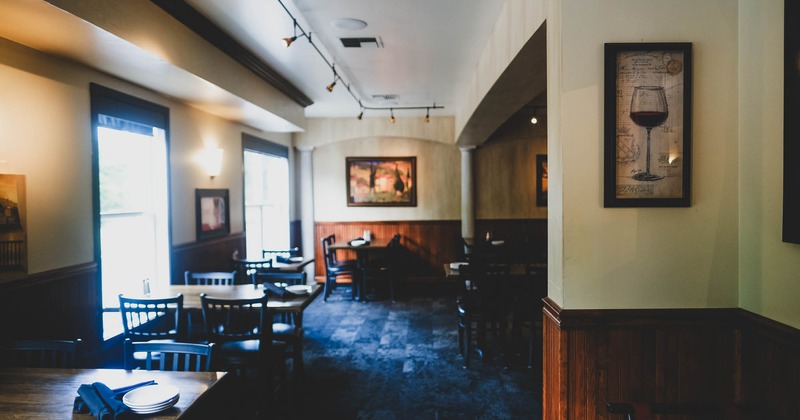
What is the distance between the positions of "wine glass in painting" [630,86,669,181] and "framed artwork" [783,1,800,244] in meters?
0.45

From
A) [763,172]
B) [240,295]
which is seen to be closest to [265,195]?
[240,295]

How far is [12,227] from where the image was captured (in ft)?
9.77

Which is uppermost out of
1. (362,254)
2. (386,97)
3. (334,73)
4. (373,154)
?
(386,97)

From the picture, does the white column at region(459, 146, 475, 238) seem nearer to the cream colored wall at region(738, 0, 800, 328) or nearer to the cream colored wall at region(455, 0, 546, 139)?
the cream colored wall at region(455, 0, 546, 139)

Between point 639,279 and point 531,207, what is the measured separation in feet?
22.4

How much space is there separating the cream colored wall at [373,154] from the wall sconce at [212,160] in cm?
325

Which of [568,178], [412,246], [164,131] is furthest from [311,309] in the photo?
[568,178]

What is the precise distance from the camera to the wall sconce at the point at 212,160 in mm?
5625

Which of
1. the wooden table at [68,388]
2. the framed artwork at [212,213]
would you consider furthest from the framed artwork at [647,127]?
the framed artwork at [212,213]

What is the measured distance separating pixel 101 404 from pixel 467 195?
7.51 metres

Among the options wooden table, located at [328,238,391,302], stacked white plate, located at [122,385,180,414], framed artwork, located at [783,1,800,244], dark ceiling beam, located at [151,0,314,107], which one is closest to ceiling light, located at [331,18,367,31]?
dark ceiling beam, located at [151,0,314,107]

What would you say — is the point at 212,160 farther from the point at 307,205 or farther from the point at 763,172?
the point at 763,172

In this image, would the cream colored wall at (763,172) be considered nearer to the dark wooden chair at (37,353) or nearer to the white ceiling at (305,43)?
the white ceiling at (305,43)

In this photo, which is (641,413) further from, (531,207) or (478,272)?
(531,207)
